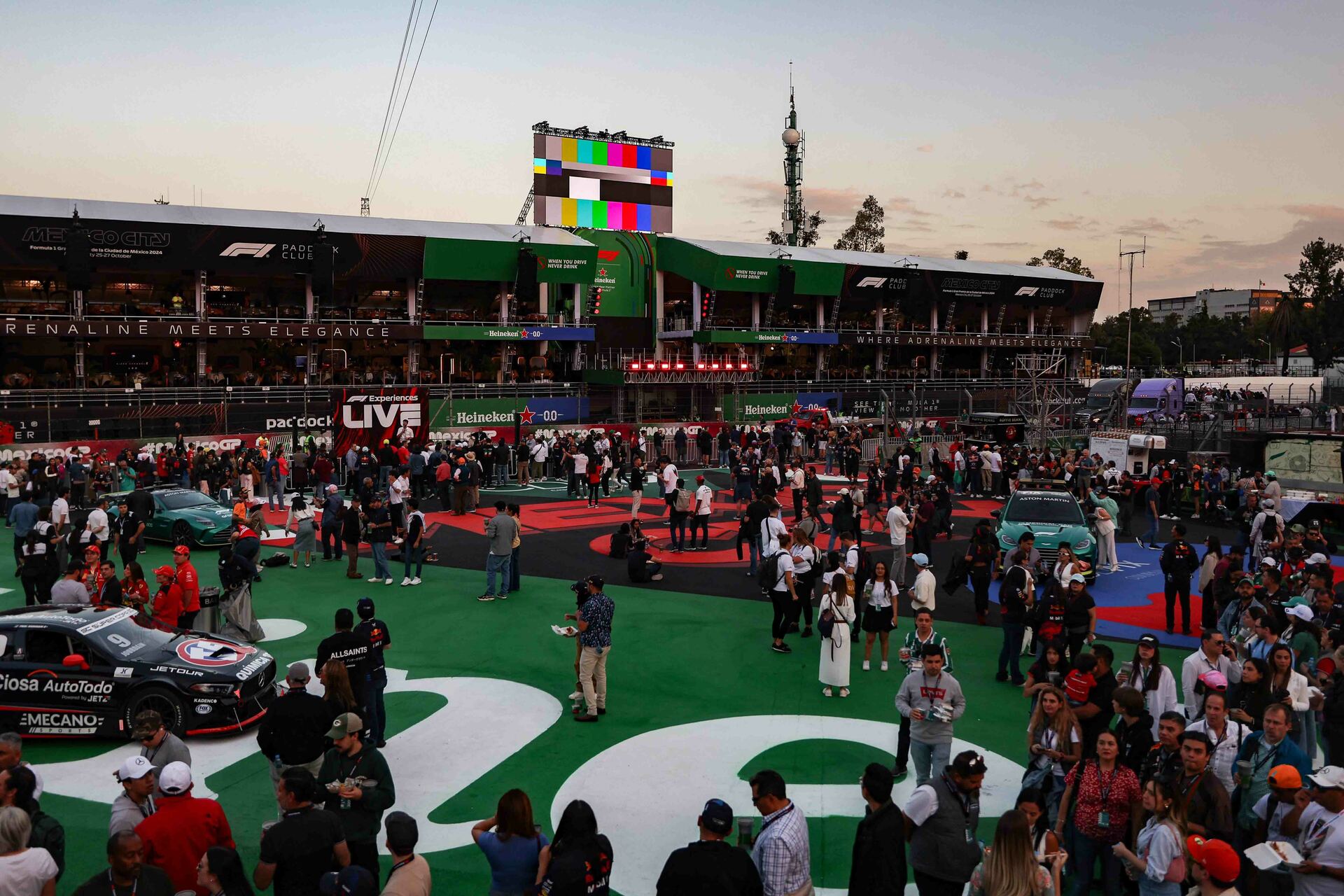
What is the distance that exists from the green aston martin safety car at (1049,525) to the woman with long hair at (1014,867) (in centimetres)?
1195

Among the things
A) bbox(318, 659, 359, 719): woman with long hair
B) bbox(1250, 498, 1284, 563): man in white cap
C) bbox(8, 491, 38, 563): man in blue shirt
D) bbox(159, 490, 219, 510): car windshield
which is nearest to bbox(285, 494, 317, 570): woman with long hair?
bbox(159, 490, 219, 510): car windshield

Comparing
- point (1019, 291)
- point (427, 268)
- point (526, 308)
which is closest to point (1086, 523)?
point (427, 268)

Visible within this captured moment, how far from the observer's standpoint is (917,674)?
8.05m

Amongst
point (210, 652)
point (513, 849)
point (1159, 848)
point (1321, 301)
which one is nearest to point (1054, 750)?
point (1159, 848)

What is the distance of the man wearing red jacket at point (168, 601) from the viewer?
11.8 meters

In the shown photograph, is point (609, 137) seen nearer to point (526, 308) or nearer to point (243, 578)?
point (526, 308)

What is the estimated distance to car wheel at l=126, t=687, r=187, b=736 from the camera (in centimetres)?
952

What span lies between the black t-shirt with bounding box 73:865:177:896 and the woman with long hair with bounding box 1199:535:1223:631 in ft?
43.8

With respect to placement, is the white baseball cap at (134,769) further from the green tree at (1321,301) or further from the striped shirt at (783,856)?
the green tree at (1321,301)

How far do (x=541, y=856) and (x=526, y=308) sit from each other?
53.4 m

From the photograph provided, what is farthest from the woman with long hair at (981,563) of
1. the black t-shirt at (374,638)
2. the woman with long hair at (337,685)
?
the woman with long hair at (337,685)

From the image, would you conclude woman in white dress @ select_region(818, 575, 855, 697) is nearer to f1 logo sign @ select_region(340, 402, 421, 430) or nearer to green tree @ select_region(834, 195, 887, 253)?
f1 logo sign @ select_region(340, 402, 421, 430)

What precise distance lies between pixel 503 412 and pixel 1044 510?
27.2m

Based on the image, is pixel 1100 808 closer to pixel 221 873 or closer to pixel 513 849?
pixel 513 849
